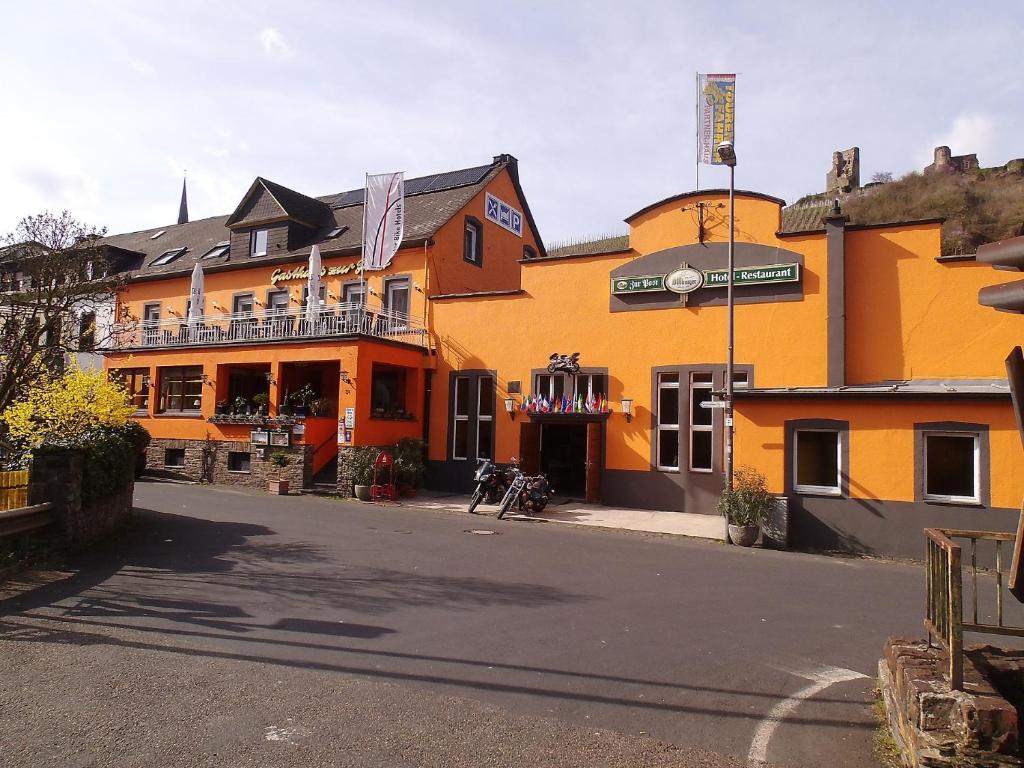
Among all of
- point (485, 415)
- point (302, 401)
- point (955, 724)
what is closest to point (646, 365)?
point (485, 415)

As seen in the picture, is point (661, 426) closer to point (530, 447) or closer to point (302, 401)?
point (530, 447)

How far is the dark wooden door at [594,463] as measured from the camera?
18688mm

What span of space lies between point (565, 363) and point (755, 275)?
214 inches

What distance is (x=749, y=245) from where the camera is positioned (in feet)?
57.8

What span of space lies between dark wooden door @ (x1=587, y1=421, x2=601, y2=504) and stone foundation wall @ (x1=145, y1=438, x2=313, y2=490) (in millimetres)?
8029

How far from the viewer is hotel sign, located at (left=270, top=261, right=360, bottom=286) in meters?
A: 25.0

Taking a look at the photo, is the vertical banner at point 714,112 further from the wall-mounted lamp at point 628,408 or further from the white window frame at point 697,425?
the wall-mounted lamp at point 628,408

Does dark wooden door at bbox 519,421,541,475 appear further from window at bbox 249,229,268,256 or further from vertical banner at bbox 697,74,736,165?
window at bbox 249,229,268,256

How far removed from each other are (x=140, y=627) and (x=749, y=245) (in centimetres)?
1556

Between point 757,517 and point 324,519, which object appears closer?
point 757,517

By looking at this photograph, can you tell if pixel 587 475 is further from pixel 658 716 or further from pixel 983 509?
pixel 658 716

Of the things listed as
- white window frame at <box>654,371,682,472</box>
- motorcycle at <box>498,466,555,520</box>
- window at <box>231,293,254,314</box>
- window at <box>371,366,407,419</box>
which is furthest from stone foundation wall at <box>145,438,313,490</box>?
white window frame at <box>654,371,682,472</box>

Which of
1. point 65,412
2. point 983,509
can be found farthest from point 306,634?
point 983,509

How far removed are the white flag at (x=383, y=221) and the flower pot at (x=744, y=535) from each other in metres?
14.0
